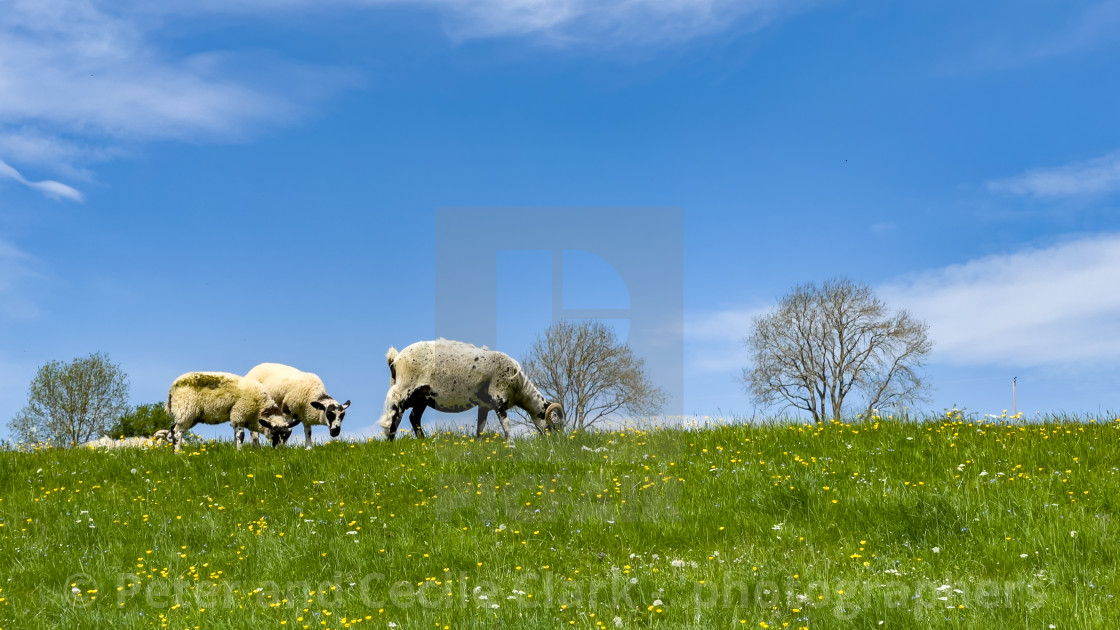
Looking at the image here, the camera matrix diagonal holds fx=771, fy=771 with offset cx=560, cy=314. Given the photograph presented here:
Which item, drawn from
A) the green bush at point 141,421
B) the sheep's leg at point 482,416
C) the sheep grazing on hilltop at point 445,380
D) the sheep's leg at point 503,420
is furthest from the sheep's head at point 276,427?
the green bush at point 141,421

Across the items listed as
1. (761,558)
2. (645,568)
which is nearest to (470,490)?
(645,568)

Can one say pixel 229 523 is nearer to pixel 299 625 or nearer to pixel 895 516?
pixel 299 625

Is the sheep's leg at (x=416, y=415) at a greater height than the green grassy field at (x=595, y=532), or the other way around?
the sheep's leg at (x=416, y=415)

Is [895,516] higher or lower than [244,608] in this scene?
higher

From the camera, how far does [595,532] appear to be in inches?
418

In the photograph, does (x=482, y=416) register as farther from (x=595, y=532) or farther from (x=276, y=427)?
(x=595, y=532)

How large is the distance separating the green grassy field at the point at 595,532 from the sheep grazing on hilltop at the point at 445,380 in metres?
2.75

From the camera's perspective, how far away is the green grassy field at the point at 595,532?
7.75 meters

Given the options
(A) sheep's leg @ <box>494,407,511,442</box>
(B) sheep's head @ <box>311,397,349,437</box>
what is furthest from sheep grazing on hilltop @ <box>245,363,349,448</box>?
(A) sheep's leg @ <box>494,407,511,442</box>

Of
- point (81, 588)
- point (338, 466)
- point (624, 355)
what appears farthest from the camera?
point (624, 355)

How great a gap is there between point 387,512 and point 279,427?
10581 mm

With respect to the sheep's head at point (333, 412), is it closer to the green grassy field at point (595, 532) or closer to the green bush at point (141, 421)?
the green grassy field at point (595, 532)

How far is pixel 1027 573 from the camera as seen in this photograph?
842cm

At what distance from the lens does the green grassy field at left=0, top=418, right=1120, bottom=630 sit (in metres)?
7.75
